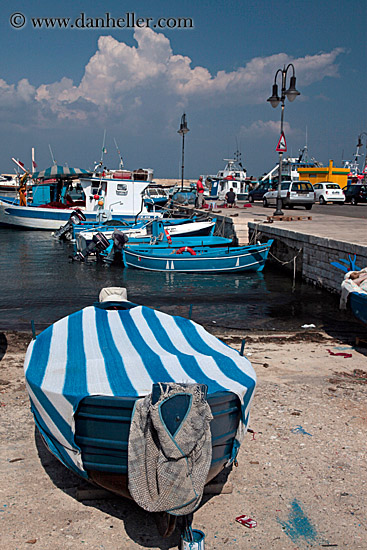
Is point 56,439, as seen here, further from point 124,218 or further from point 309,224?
point 124,218

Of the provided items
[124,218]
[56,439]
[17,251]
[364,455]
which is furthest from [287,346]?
[124,218]

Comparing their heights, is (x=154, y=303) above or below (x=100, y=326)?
below

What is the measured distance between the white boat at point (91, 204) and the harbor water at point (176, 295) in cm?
991

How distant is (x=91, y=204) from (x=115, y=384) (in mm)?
27662

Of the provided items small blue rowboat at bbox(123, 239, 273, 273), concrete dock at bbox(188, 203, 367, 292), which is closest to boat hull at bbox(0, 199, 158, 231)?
concrete dock at bbox(188, 203, 367, 292)

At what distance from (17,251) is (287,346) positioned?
17950 mm

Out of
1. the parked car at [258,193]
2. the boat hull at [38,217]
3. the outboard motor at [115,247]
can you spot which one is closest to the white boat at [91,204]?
the boat hull at [38,217]

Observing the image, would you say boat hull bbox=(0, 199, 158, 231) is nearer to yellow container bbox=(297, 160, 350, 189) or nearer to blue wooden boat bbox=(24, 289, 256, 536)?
yellow container bbox=(297, 160, 350, 189)

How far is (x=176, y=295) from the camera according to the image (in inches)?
555

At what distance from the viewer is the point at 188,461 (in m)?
3.22

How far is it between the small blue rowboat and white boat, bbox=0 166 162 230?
439 inches

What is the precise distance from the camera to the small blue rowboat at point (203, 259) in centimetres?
1681

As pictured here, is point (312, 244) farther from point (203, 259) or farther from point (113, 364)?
point (113, 364)

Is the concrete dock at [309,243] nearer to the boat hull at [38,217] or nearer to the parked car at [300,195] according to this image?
the parked car at [300,195]
